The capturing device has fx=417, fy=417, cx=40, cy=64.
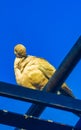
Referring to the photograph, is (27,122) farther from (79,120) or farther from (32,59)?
(32,59)

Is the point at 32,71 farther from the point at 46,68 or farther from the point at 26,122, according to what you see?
the point at 26,122

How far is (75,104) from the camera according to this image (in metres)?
3.24

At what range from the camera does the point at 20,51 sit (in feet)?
20.7

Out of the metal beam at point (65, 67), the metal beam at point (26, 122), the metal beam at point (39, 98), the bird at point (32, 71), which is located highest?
the metal beam at point (65, 67)

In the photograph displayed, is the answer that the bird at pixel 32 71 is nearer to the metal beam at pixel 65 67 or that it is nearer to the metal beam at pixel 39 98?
the metal beam at pixel 65 67

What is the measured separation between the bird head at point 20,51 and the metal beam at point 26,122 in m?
2.92

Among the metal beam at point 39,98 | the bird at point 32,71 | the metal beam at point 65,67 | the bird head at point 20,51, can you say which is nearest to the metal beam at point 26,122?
the metal beam at point 39,98

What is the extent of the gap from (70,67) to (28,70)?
238 centimetres

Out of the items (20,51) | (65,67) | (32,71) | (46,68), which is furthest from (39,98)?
(20,51)

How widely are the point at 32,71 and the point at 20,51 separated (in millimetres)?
647

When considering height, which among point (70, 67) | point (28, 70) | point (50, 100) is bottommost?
point (28, 70)

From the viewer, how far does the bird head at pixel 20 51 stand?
624 cm

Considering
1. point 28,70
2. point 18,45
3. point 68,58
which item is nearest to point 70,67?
point 68,58

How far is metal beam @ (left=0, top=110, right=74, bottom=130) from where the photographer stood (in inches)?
131
